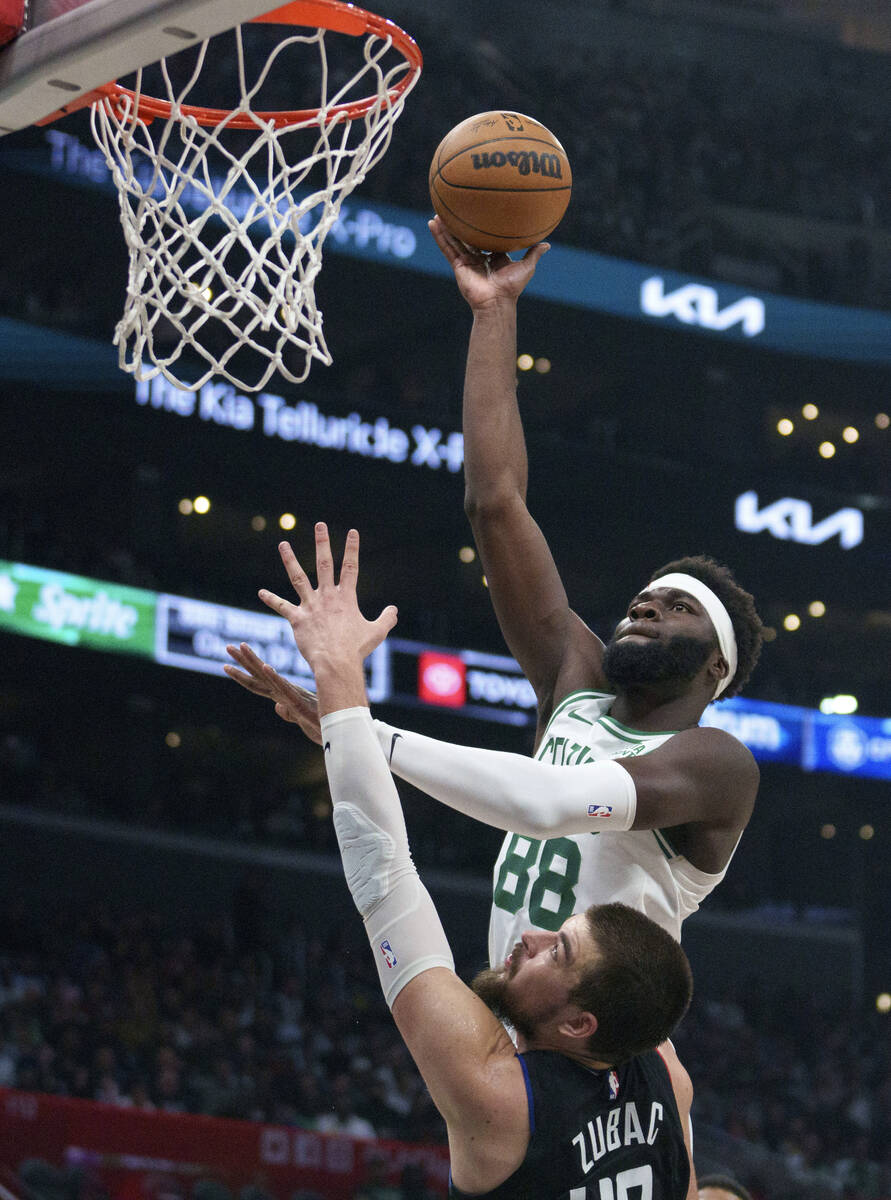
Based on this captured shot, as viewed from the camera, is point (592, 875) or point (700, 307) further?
point (700, 307)

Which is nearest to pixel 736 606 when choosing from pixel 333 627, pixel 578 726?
pixel 578 726

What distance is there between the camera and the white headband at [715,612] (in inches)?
124

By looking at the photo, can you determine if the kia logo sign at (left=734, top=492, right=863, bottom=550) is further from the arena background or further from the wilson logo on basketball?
the wilson logo on basketball

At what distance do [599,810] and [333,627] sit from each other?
1.98ft

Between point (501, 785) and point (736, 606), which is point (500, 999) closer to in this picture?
point (501, 785)

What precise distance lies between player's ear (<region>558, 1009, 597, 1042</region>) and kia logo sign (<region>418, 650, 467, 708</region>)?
13343 millimetres

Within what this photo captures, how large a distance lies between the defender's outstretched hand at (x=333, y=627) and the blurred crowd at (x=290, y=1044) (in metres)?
7.97

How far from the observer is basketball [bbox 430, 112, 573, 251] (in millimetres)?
3275

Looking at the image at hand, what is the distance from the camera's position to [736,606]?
3.24 metres

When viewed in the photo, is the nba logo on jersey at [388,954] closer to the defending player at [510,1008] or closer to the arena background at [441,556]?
the defending player at [510,1008]

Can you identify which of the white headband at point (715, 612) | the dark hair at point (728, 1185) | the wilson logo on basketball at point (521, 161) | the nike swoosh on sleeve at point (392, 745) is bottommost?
the dark hair at point (728, 1185)

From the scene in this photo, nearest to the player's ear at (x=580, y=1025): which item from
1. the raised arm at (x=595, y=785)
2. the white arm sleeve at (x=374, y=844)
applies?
the white arm sleeve at (x=374, y=844)

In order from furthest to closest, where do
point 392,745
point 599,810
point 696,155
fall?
point 696,155 < point 599,810 < point 392,745

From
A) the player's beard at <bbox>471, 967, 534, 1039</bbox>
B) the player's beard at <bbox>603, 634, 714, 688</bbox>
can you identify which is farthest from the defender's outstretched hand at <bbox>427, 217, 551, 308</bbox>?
the player's beard at <bbox>471, 967, 534, 1039</bbox>
